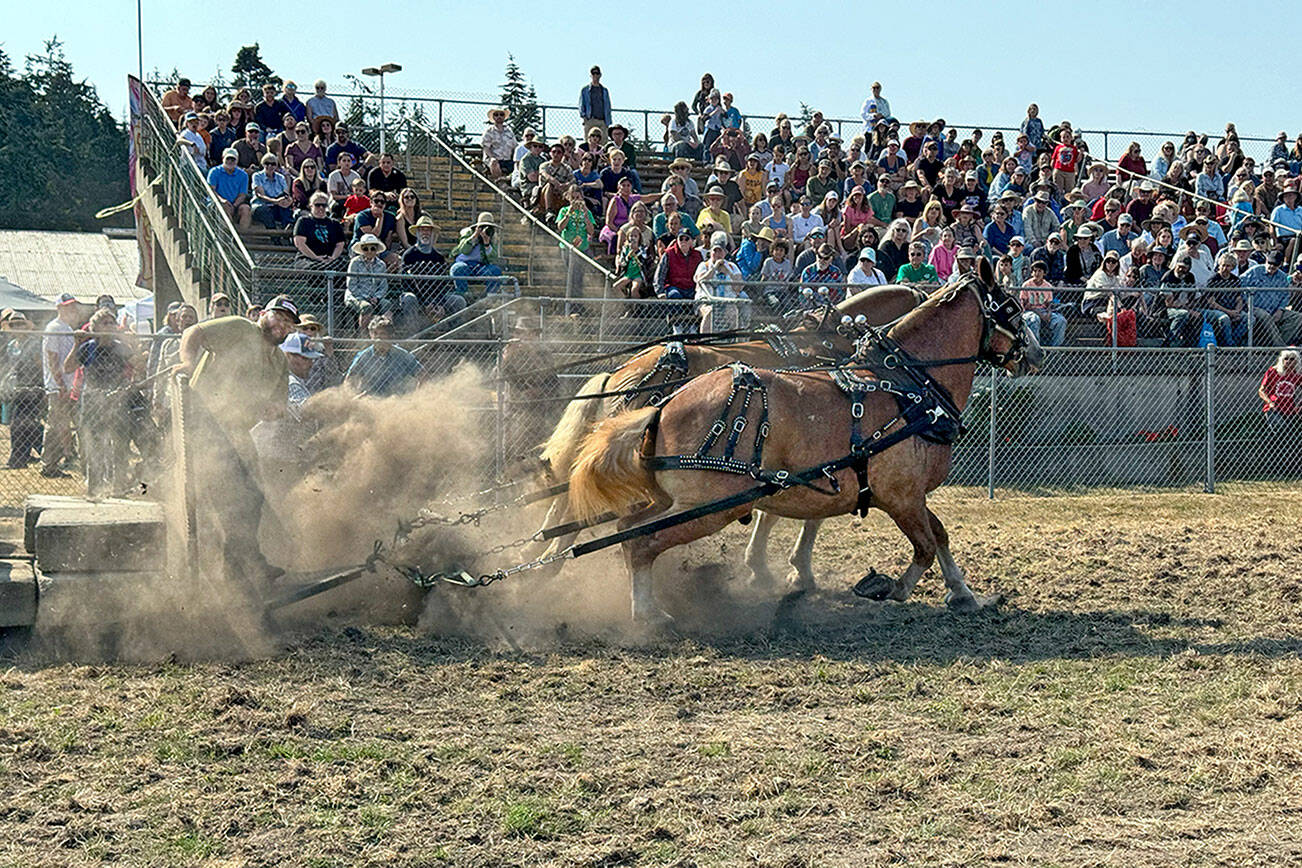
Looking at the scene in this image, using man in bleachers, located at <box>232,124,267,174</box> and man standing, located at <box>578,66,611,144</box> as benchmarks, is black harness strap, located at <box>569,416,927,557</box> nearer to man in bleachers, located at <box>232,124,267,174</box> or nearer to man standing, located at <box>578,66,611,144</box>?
man in bleachers, located at <box>232,124,267,174</box>

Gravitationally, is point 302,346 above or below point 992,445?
above

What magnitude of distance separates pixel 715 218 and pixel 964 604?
1045cm

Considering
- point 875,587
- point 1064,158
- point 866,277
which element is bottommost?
point 875,587

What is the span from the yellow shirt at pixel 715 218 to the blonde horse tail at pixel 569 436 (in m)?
9.53

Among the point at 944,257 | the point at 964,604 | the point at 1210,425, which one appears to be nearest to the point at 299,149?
the point at 944,257

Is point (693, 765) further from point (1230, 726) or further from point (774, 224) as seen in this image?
point (774, 224)

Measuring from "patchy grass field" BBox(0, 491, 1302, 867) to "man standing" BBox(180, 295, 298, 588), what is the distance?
642 millimetres

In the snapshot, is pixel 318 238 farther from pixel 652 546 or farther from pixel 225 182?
pixel 652 546

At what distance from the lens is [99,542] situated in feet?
25.6

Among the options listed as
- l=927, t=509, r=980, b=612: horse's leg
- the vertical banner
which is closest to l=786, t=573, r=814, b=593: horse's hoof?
l=927, t=509, r=980, b=612: horse's leg

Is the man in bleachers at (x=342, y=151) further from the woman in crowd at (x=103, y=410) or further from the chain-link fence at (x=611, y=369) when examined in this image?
the woman in crowd at (x=103, y=410)

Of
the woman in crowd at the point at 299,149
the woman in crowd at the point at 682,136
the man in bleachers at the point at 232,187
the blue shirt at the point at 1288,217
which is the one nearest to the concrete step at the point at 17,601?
the man in bleachers at the point at 232,187

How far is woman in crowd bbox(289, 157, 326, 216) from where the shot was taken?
17500mm

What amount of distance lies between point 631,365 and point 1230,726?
436 centimetres
